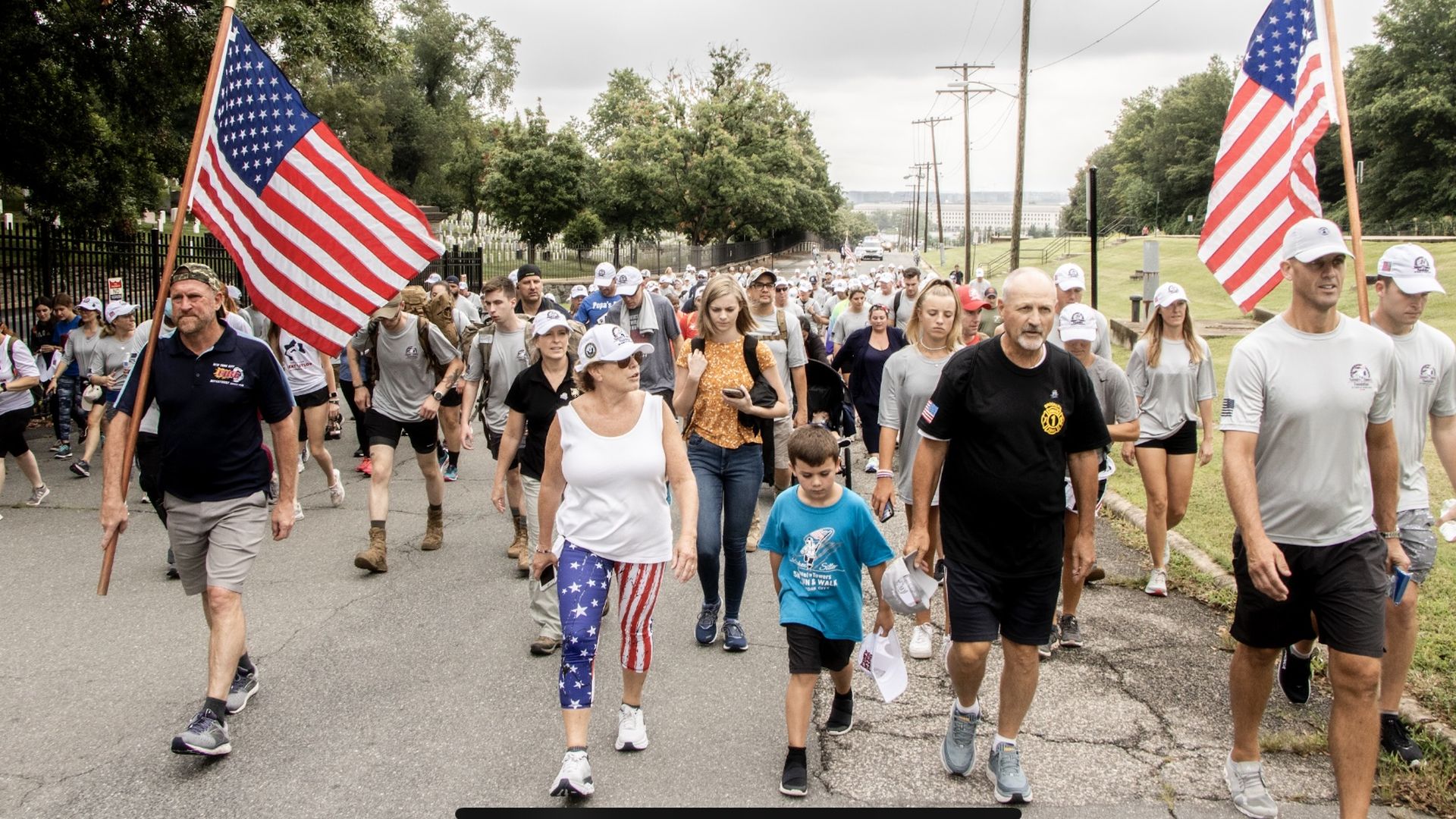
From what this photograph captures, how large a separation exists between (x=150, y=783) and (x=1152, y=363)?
5663 millimetres

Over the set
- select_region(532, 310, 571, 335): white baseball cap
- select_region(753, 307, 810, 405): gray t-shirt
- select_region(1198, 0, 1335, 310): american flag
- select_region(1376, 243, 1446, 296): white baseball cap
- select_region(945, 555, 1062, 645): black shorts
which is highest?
select_region(1198, 0, 1335, 310): american flag

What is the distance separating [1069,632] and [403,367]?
4.75 m

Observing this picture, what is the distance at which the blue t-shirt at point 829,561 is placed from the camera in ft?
14.9

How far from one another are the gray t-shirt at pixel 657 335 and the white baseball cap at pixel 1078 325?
142 inches

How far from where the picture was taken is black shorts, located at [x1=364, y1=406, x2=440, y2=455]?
804 cm

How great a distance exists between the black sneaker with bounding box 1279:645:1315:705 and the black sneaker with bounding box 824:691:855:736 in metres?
2.02

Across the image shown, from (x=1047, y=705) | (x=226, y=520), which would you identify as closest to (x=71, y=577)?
(x=226, y=520)

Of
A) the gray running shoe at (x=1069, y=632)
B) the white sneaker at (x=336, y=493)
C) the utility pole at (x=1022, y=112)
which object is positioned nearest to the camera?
the gray running shoe at (x=1069, y=632)

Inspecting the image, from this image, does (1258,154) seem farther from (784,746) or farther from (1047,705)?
(784,746)

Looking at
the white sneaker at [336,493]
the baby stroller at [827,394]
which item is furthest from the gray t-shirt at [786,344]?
the white sneaker at [336,493]

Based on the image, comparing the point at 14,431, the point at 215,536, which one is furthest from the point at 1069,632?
the point at 14,431

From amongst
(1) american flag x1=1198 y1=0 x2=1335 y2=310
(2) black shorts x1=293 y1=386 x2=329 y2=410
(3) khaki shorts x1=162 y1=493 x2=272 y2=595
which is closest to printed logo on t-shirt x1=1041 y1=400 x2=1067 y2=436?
(1) american flag x1=1198 y1=0 x2=1335 y2=310

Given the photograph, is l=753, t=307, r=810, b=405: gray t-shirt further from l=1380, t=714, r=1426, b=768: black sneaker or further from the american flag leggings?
l=1380, t=714, r=1426, b=768: black sneaker

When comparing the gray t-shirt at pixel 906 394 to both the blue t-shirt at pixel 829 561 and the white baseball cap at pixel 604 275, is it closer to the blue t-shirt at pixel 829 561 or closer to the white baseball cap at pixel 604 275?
the blue t-shirt at pixel 829 561
